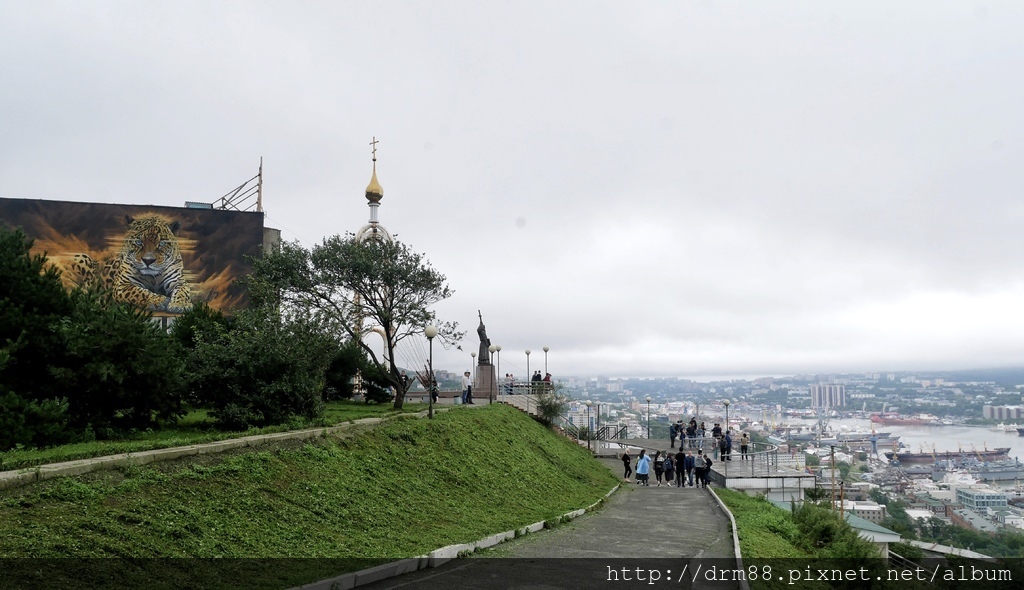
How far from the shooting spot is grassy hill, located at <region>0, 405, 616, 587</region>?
712 cm

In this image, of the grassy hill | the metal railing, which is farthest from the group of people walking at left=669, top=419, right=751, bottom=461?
the grassy hill

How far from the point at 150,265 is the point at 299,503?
3139 cm

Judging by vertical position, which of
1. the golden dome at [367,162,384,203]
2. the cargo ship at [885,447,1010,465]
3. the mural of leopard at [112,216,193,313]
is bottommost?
the cargo ship at [885,447,1010,465]

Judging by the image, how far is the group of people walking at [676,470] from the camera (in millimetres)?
21891

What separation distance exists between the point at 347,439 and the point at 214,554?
5778 millimetres

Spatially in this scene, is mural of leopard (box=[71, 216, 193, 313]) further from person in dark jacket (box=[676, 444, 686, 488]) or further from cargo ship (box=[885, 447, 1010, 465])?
cargo ship (box=[885, 447, 1010, 465])

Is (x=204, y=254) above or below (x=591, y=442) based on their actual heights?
above

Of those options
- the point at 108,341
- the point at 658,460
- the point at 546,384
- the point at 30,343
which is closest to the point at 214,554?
the point at 108,341

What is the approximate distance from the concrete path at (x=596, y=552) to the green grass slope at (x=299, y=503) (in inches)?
25.4

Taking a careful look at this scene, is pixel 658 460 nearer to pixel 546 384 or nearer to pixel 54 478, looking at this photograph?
pixel 546 384

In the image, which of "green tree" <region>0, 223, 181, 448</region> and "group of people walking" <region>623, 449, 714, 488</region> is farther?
"group of people walking" <region>623, 449, 714, 488</region>

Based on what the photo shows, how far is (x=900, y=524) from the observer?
2367 cm

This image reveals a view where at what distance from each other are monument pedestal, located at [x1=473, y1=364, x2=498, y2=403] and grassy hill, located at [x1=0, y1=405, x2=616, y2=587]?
42.7 feet

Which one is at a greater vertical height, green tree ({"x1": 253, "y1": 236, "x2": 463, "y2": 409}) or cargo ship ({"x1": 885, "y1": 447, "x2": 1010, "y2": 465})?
Answer: green tree ({"x1": 253, "y1": 236, "x2": 463, "y2": 409})
